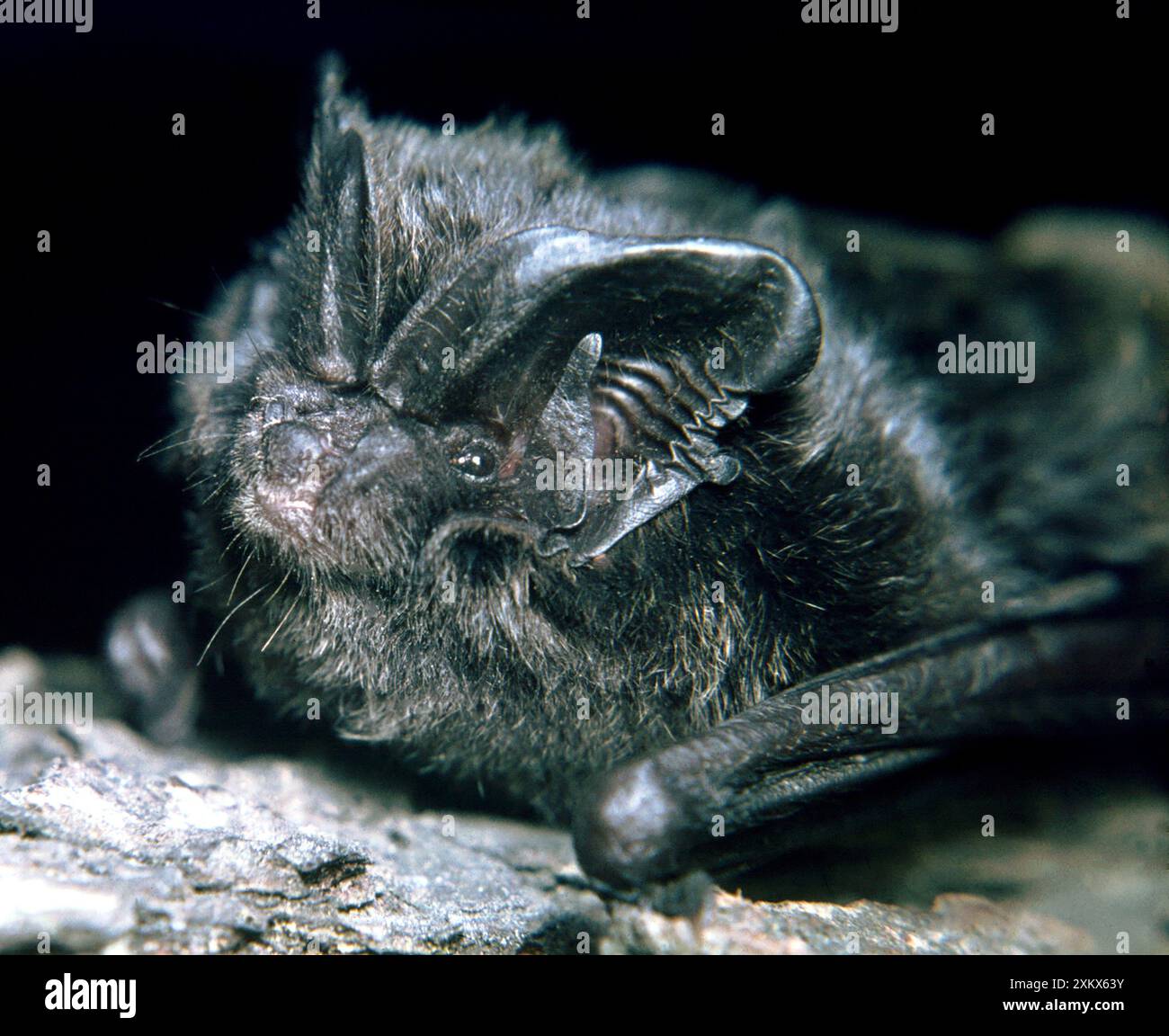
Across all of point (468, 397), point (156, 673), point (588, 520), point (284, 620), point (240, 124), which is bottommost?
point (156, 673)

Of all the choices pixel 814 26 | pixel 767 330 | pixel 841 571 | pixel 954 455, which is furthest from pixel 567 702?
pixel 814 26

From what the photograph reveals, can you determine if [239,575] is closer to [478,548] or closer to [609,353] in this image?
[478,548]

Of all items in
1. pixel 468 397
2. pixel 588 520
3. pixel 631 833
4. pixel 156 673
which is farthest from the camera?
pixel 156 673

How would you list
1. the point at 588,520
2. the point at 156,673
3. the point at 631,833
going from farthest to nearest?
the point at 156,673
the point at 588,520
the point at 631,833

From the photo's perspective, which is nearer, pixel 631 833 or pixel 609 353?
pixel 631 833

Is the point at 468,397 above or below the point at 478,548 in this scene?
above

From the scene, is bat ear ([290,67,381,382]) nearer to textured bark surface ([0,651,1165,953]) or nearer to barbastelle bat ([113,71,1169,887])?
barbastelle bat ([113,71,1169,887])

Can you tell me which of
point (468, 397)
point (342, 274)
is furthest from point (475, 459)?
point (342, 274)

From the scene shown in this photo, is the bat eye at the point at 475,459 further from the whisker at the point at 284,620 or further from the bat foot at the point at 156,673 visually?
the bat foot at the point at 156,673
